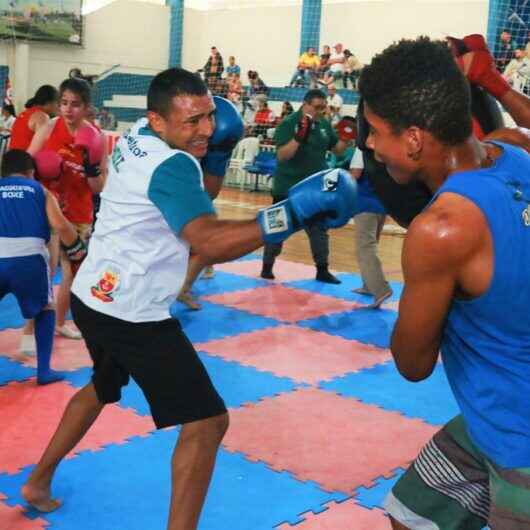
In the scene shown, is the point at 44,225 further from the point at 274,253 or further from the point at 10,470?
the point at 274,253

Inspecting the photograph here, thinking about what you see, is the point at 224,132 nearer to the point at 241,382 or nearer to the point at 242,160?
the point at 241,382

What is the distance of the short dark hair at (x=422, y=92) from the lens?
60.8 inches

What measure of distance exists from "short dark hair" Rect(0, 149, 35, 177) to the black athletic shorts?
187 centimetres

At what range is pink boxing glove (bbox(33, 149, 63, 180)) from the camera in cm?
495

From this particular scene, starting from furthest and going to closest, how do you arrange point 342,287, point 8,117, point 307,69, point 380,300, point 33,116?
point 307,69 < point 8,117 < point 342,287 < point 380,300 < point 33,116

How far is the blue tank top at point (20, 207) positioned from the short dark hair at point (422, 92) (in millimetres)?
2788

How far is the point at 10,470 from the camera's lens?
123 inches

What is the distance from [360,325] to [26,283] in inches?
102

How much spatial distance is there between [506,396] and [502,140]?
75 cm

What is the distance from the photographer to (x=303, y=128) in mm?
6613

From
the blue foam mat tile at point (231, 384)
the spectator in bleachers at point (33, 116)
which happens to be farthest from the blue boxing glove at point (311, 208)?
the spectator in bleachers at point (33, 116)

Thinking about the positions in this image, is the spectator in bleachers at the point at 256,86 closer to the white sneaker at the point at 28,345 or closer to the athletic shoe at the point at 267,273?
the athletic shoe at the point at 267,273

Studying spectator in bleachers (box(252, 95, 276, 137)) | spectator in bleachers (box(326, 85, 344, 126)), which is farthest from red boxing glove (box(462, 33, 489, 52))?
spectator in bleachers (box(252, 95, 276, 137))

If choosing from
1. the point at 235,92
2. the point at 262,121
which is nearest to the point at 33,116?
the point at 262,121
